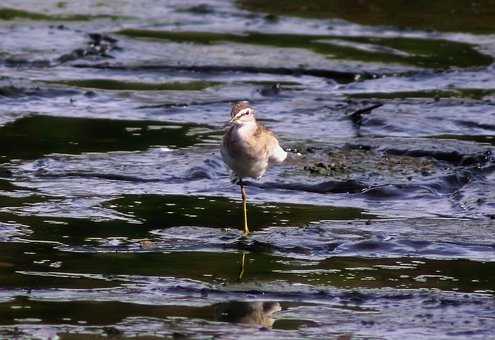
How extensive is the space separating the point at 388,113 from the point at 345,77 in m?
2.11

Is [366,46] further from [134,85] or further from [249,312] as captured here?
[249,312]

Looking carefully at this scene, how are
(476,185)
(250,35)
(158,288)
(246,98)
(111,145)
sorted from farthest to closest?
(250,35) → (246,98) → (111,145) → (476,185) → (158,288)

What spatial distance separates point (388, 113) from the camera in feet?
43.0

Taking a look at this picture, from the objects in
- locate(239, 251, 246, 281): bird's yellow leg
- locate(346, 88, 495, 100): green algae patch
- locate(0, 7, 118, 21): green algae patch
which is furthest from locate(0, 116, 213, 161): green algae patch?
locate(0, 7, 118, 21): green algae patch

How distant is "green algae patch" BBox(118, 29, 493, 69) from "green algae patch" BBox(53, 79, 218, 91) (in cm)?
212

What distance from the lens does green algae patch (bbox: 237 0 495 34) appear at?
18531mm

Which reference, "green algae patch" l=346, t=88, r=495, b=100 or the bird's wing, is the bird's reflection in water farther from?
"green algae patch" l=346, t=88, r=495, b=100

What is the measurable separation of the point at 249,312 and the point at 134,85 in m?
7.40

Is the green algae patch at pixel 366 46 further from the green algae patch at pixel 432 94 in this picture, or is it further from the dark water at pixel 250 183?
the green algae patch at pixel 432 94

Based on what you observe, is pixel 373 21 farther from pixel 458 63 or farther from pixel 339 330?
pixel 339 330

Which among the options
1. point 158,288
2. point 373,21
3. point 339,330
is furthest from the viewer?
point 373,21

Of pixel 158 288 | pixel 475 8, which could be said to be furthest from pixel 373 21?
pixel 158 288

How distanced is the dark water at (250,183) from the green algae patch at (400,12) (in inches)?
3.8

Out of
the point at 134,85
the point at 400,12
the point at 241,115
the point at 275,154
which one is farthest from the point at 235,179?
the point at 400,12
